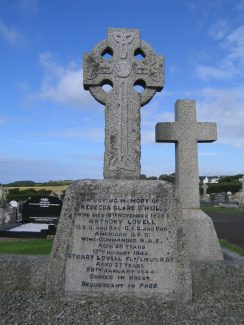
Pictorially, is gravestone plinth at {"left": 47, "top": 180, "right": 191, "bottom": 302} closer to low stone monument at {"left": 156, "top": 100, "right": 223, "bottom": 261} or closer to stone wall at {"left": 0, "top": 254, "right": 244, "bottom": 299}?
stone wall at {"left": 0, "top": 254, "right": 244, "bottom": 299}

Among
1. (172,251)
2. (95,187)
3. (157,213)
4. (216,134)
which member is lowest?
(172,251)

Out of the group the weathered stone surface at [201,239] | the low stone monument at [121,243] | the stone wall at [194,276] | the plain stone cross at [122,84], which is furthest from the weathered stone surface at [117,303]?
the weathered stone surface at [201,239]

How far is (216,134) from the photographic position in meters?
7.10

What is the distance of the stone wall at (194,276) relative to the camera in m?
4.22

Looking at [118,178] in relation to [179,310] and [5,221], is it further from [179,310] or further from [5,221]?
[5,221]

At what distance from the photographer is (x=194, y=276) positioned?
4199 millimetres

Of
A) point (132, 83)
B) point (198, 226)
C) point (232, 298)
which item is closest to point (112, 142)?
point (132, 83)

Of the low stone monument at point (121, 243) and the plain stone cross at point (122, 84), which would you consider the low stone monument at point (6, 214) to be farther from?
the low stone monument at point (121, 243)

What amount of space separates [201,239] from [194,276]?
2524 millimetres

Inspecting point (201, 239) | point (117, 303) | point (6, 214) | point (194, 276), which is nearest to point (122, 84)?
point (194, 276)

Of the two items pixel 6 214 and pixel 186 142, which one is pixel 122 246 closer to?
pixel 186 142

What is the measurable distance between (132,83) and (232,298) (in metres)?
2.70

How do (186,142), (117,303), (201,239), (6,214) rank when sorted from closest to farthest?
1. (117,303)
2. (201,239)
3. (186,142)
4. (6,214)

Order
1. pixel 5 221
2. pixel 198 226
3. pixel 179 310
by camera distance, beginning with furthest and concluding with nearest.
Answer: pixel 5 221, pixel 198 226, pixel 179 310
